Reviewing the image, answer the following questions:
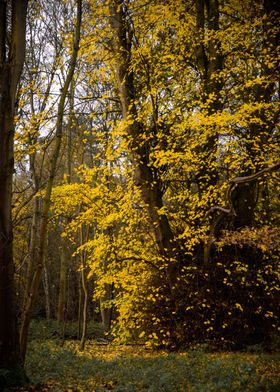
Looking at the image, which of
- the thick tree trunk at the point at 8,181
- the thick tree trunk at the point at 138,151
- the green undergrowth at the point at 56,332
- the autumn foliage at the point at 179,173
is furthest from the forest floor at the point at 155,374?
the green undergrowth at the point at 56,332

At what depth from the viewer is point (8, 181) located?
17.5 ft

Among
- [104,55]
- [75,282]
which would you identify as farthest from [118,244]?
[75,282]

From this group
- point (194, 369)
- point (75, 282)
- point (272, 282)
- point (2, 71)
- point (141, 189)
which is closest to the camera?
point (2, 71)

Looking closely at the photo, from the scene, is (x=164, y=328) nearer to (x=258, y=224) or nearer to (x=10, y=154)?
(x=258, y=224)

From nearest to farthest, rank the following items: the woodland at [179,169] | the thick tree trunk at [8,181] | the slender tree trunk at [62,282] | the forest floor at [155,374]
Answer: the thick tree trunk at [8,181] → the forest floor at [155,374] → the woodland at [179,169] → the slender tree trunk at [62,282]

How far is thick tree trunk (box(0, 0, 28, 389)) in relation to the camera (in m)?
5.14

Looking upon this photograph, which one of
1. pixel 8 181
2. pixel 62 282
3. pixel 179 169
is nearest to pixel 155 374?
pixel 8 181

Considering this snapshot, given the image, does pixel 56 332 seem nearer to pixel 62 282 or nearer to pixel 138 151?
pixel 62 282

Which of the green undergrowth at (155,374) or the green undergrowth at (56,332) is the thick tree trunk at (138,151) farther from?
the green undergrowth at (56,332)

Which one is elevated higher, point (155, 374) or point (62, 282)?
point (62, 282)

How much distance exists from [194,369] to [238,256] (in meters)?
4.12

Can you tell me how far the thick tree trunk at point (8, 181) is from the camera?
202 inches

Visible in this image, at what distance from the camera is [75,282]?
27141 millimetres

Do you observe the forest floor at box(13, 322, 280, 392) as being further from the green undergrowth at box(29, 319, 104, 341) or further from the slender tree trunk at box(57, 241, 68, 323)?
the slender tree trunk at box(57, 241, 68, 323)
